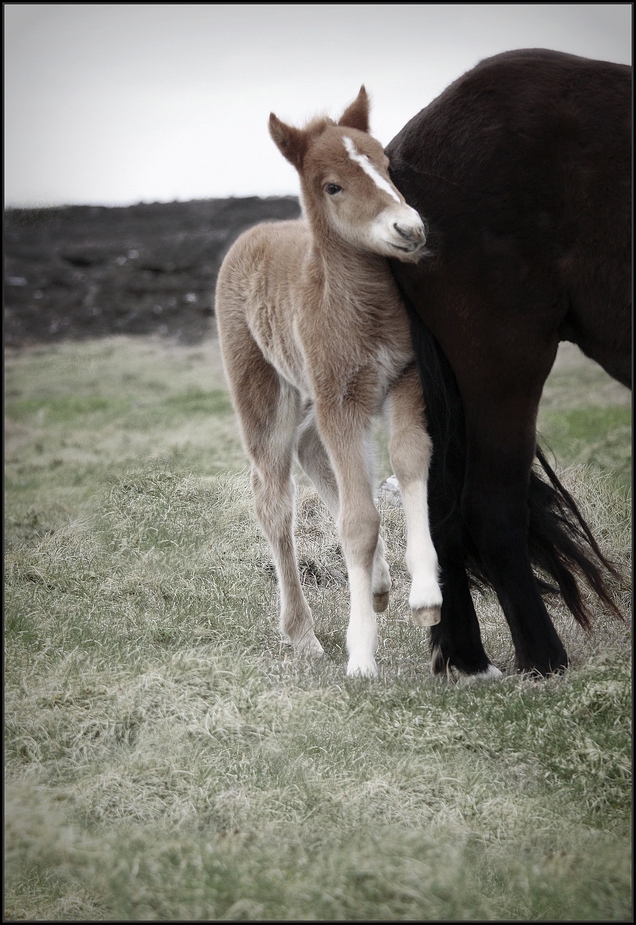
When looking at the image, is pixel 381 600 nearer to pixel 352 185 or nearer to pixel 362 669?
pixel 362 669

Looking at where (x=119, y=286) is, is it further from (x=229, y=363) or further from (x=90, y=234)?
(x=229, y=363)

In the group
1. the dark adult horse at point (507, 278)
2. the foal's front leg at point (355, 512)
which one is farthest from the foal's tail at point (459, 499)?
the foal's front leg at point (355, 512)

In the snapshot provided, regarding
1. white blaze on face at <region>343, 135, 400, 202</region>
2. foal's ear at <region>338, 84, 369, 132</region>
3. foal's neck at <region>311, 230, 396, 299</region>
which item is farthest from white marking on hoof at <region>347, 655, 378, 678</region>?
foal's ear at <region>338, 84, 369, 132</region>

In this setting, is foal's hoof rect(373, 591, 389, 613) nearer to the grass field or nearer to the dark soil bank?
the grass field

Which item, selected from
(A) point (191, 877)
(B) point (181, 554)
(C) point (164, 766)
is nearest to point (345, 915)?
(A) point (191, 877)

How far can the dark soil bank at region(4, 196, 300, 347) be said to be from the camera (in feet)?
63.0

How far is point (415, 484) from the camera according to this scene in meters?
3.46

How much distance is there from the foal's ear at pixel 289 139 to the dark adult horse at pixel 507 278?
421 millimetres

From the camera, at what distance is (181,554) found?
215 inches

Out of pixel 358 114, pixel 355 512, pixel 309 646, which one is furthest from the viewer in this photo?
pixel 309 646

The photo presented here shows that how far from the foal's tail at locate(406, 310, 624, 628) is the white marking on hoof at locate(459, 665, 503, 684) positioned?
1.29 ft

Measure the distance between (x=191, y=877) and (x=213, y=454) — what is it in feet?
23.4

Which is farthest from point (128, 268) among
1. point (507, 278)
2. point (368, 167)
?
point (507, 278)

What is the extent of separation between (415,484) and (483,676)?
97 centimetres
